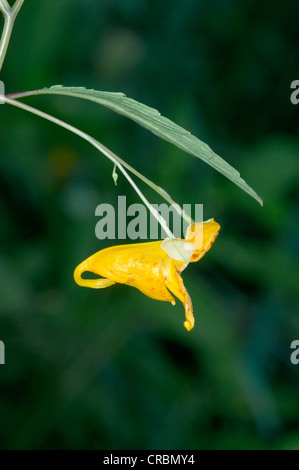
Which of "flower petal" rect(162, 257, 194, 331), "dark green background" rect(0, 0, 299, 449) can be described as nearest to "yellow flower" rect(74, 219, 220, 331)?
"flower petal" rect(162, 257, 194, 331)

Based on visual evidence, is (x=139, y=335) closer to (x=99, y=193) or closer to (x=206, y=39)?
(x=99, y=193)

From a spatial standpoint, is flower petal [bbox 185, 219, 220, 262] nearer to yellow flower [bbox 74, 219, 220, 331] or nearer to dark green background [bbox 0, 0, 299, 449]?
yellow flower [bbox 74, 219, 220, 331]

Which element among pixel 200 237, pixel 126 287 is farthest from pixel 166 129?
pixel 126 287

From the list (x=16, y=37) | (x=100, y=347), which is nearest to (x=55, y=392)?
(x=100, y=347)

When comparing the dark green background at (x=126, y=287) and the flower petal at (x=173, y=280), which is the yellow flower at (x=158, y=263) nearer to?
the flower petal at (x=173, y=280)

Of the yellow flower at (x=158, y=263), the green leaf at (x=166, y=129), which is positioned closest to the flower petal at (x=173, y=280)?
the yellow flower at (x=158, y=263)
